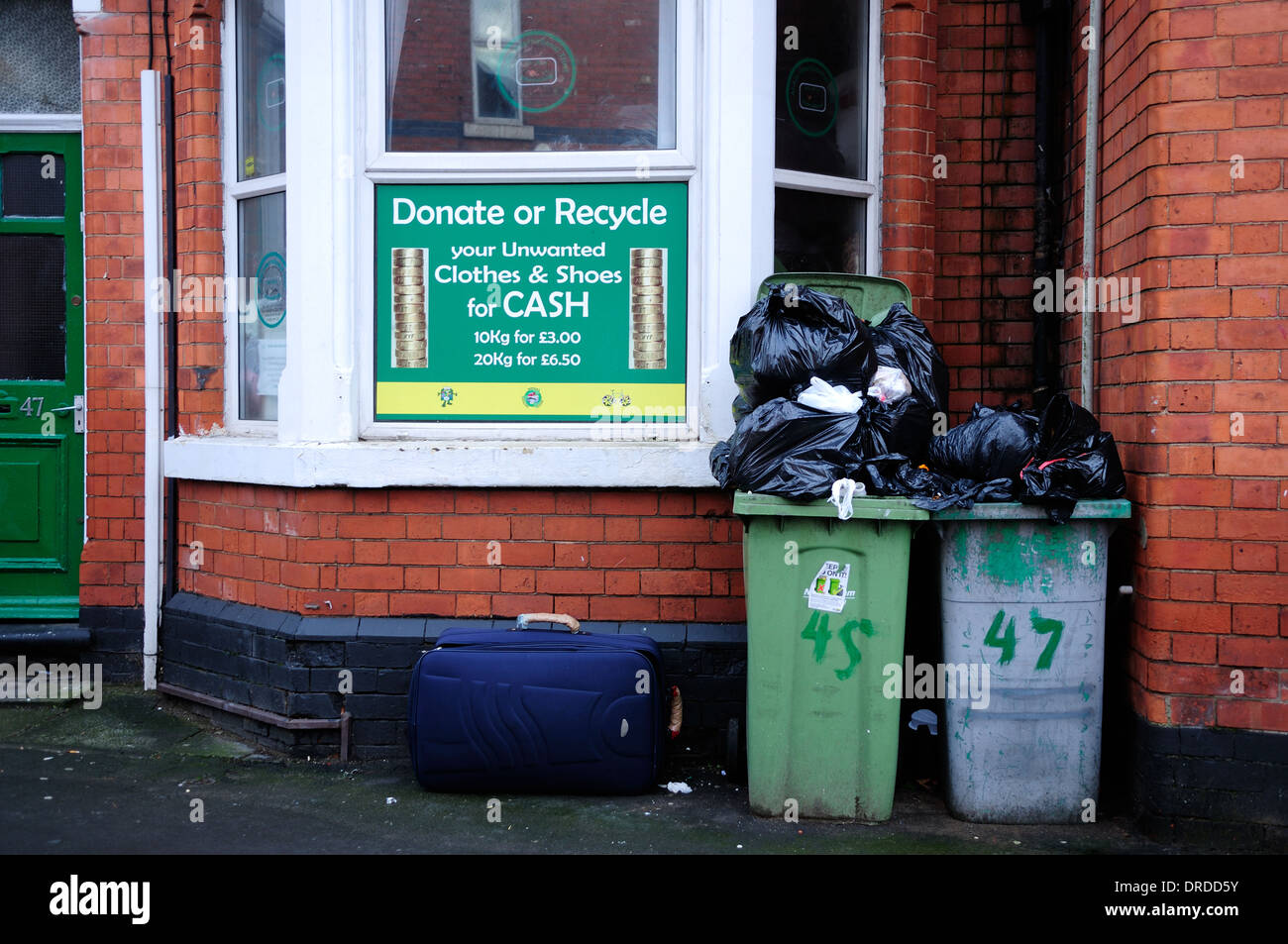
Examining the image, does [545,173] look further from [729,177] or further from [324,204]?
[324,204]

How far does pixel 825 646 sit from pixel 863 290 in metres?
1.54

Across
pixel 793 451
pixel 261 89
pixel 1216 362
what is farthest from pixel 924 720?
pixel 261 89

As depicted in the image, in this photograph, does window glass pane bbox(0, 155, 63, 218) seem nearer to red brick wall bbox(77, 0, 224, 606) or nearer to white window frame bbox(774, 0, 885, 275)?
red brick wall bbox(77, 0, 224, 606)

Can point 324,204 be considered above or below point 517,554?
above

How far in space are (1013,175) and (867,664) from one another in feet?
8.12

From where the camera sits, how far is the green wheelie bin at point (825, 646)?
3.81 meters

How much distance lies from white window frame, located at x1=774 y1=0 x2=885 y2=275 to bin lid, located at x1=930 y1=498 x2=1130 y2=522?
59.2 inches

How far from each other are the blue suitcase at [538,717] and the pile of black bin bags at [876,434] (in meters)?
0.84

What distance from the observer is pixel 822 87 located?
16.0 ft

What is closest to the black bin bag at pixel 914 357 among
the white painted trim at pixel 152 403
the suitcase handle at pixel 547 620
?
the suitcase handle at pixel 547 620

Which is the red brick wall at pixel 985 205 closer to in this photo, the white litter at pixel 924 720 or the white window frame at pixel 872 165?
the white window frame at pixel 872 165
